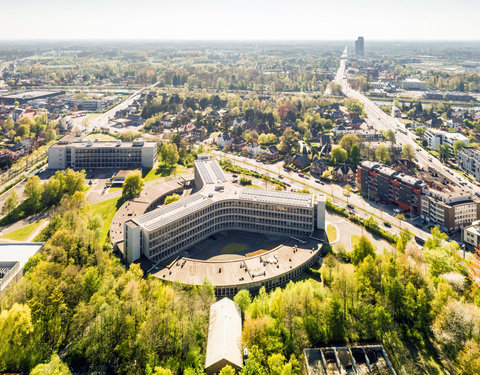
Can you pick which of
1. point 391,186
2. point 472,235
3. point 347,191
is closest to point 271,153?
point 347,191

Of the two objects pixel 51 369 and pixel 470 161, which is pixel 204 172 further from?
pixel 470 161

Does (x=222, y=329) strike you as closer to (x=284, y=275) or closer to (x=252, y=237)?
(x=284, y=275)

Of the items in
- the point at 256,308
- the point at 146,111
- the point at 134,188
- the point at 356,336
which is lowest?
the point at 356,336

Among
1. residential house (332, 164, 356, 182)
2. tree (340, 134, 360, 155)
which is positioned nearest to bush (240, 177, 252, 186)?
residential house (332, 164, 356, 182)

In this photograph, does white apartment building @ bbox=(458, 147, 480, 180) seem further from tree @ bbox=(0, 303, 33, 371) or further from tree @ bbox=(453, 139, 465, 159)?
tree @ bbox=(0, 303, 33, 371)

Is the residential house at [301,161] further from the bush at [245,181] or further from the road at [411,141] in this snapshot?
the road at [411,141]

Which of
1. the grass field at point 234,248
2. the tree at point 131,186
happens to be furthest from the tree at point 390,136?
the tree at point 131,186

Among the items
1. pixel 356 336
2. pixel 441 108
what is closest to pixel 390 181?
pixel 356 336
